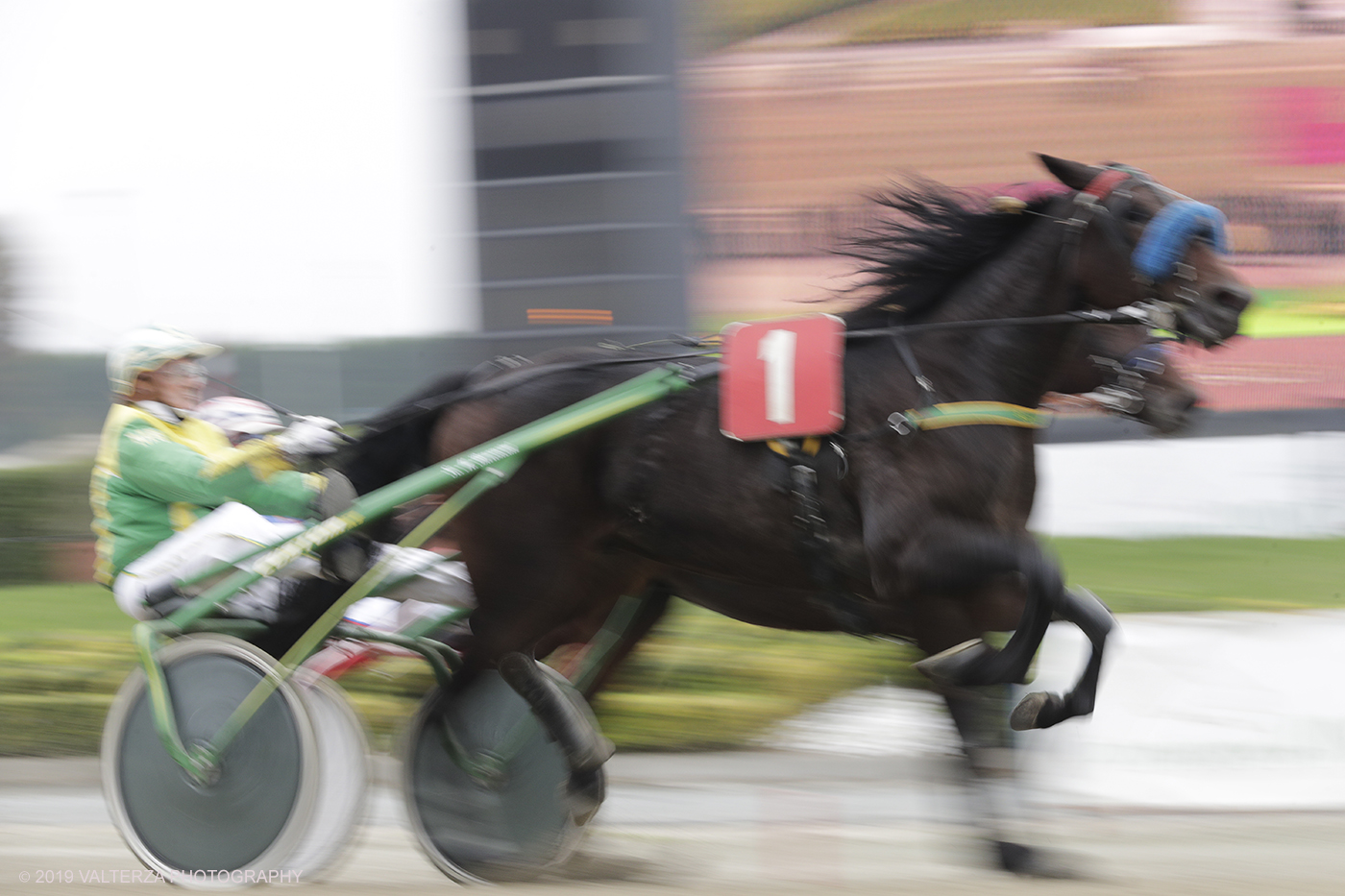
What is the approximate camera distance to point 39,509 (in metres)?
Result: 7.46

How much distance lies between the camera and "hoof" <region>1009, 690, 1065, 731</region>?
10.2ft

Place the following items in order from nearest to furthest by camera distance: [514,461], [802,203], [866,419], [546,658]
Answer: [866,419] < [514,461] < [546,658] < [802,203]

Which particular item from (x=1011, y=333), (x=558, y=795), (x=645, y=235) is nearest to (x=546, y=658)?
(x=558, y=795)

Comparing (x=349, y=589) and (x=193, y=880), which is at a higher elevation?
(x=349, y=589)

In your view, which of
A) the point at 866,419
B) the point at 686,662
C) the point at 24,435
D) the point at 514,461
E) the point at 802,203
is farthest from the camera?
the point at 24,435

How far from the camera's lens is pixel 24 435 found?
8008 mm

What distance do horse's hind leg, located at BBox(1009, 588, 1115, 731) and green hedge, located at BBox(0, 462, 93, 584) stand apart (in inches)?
237

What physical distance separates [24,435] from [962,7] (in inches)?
242

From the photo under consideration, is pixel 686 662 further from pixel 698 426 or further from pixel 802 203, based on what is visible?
pixel 802 203

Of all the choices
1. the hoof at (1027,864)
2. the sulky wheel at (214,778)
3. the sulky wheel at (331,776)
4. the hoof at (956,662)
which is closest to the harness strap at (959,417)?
the hoof at (956,662)

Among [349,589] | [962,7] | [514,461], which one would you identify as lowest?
[349,589]

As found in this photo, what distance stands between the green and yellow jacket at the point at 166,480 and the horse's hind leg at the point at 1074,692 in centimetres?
203

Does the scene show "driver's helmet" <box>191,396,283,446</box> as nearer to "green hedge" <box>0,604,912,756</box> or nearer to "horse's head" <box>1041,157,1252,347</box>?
"green hedge" <box>0,604,912,756</box>

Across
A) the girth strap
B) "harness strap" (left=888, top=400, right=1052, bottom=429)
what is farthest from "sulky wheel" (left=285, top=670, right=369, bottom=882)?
"harness strap" (left=888, top=400, right=1052, bottom=429)
